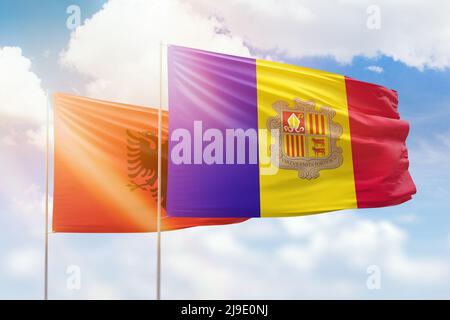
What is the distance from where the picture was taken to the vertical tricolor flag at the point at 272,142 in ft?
26.1

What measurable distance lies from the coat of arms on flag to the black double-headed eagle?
2.65 m

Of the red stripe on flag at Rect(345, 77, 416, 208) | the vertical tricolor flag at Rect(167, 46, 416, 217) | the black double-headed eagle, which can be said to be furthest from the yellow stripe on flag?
the black double-headed eagle

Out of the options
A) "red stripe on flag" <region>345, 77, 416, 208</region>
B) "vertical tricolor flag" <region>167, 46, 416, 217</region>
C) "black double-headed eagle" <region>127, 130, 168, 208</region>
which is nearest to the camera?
"vertical tricolor flag" <region>167, 46, 416, 217</region>

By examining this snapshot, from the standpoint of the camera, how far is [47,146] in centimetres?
957

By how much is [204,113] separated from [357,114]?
101 inches

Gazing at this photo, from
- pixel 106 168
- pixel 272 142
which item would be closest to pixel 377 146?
pixel 272 142

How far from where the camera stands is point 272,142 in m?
8.31

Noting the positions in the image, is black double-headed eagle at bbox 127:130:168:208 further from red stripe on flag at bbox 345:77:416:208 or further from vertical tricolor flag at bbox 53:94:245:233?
red stripe on flag at bbox 345:77:416:208

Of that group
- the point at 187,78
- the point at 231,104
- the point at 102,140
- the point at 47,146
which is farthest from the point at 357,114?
the point at 47,146

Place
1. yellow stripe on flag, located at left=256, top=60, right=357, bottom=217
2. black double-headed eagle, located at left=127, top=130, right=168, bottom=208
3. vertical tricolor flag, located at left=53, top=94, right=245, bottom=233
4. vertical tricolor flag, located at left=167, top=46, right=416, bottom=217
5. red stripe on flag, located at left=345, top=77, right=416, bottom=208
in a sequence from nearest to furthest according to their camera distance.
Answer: vertical tricolor flag, located at left=167, top=46, right=416, bottom=217 < yellow stripe on flag, located at left=256, top=60, right=357, bottom=217 < red stripe on flag, located at left=345, top=77, right=416, bottom=208 < vertical tricolor flag, located at left=53, top=94, right=245, bottom=233 < black double-headed eagle, located at left=127, top=130, right=168, bottom=208

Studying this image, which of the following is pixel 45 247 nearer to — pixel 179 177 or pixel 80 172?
pixel 80 172

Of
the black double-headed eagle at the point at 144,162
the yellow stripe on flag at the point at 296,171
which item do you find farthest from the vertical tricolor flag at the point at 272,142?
the black double-headed eagle at the point at 144,162

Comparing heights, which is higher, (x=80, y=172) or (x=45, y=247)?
(x=80, y=172)

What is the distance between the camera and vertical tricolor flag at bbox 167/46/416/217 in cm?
797
